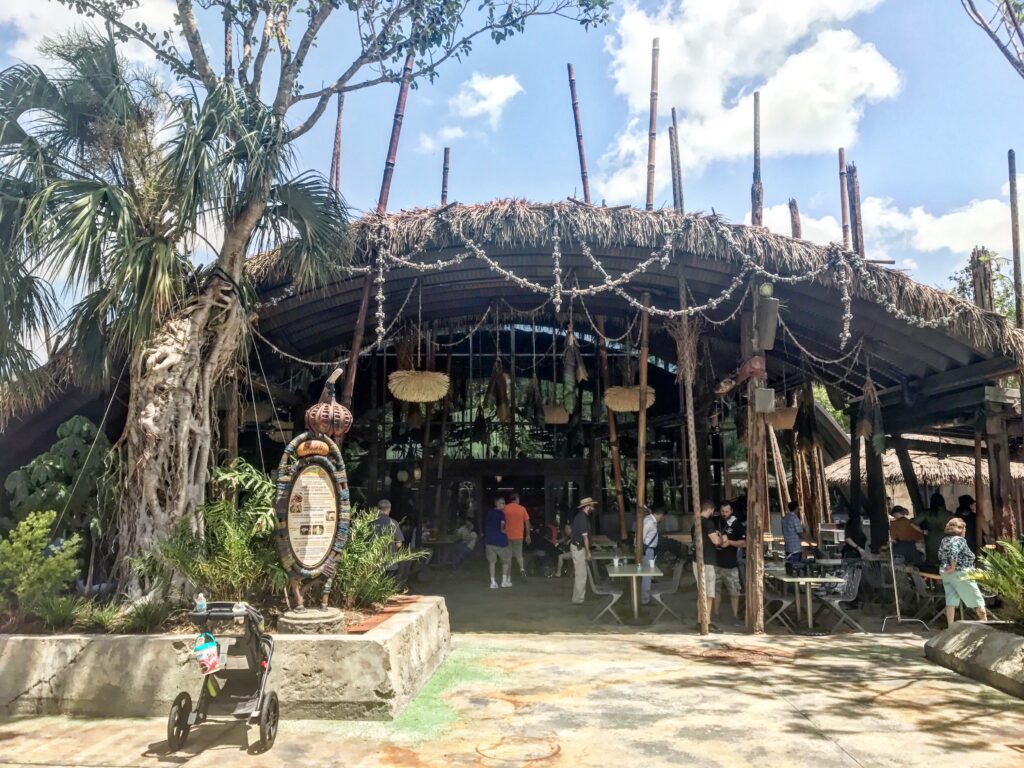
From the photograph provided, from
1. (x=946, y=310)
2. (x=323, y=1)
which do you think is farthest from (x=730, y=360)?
(x=323, y=1)

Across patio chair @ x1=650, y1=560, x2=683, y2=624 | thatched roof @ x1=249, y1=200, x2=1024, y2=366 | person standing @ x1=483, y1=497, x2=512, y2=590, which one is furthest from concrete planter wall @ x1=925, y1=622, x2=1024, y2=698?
person standing @ x1=483, y1=497, x2=512, y2=590

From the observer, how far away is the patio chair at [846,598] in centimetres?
827

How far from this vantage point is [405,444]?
14.7 meters

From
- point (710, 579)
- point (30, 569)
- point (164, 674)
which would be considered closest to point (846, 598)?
Answer: point (710, 579)

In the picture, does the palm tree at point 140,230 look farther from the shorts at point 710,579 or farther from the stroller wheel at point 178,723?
the shorts at point 710,579

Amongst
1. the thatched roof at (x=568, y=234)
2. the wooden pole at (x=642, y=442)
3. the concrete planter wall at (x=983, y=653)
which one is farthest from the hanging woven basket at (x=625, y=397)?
the concrete planter wall at (x=983, y=653)

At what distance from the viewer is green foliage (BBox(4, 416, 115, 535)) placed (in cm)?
706

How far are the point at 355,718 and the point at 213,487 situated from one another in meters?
3.07

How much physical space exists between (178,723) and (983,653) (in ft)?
19.9

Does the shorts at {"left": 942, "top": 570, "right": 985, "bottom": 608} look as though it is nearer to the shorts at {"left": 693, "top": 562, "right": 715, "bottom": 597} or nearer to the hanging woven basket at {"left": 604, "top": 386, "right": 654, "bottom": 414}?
the shorts at {"left": 693, "top": 562, "right": 715, "bottom": 597}

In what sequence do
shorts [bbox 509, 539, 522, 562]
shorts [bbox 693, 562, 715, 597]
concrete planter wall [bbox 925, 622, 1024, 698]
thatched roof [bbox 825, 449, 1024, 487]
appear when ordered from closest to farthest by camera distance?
1. concrete planter wall [bbox 925, 622, 1024, 698]
2. shorts [bbox 693, 562, 715, 597]
3. shorts [bbox 509, 539, 522, 562]
4. thatched roof [bbox 825, 449, 1024, 487]

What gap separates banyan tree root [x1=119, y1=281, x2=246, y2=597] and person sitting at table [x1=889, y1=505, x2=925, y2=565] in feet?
29.0

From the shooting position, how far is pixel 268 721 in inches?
173

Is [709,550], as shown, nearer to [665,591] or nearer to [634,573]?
[634,573]
